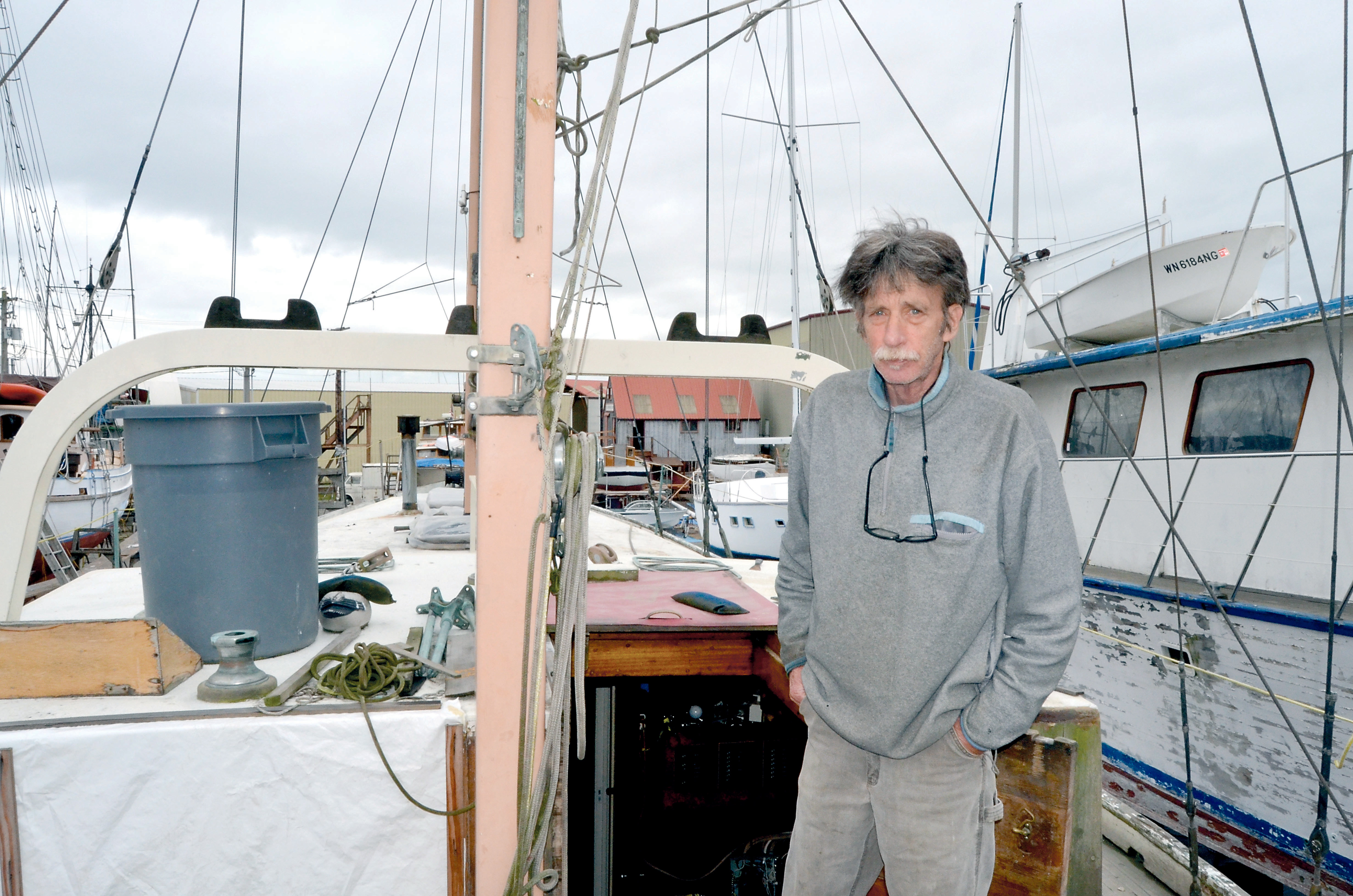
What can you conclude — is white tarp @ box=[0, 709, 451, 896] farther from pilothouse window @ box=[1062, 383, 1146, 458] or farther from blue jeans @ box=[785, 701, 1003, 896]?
pilothouse window @ box=[1062, 383, 1146, 458]

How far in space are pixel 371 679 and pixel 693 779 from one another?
2165mm

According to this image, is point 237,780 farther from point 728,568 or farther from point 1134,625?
point 1134,625

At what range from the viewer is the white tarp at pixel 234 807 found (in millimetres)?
1770

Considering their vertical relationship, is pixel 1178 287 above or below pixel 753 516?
above

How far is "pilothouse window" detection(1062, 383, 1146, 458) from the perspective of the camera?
6871 millimetres

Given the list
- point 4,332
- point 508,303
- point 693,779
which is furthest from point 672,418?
point 508,303

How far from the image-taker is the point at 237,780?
1.82 meters

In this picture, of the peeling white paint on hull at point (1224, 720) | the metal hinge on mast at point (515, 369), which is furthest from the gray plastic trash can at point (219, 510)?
the peeling white paint on hull at point (1224, 720)

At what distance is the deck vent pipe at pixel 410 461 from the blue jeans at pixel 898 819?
4.95m

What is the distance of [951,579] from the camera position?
1507 millimetres

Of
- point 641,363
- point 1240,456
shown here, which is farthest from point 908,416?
point 1240,456

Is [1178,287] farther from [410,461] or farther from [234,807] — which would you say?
[234,807]

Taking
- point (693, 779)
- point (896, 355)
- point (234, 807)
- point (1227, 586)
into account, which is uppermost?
point (896, 355)

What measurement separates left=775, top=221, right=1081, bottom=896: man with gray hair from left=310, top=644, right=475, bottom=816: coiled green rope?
3.17ft
